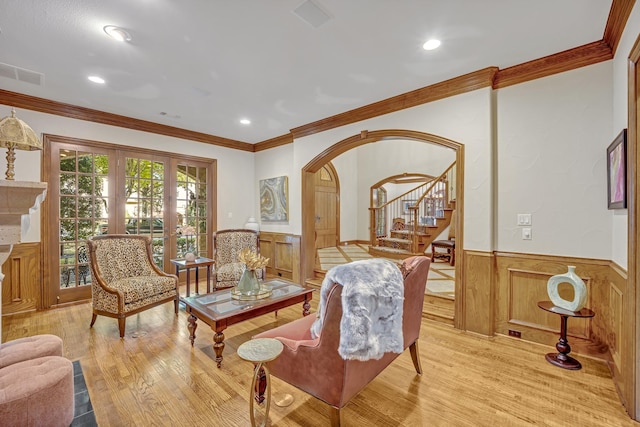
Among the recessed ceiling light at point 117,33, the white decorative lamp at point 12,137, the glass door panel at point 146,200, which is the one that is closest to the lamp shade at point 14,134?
the white decorative lamp at point 12,137

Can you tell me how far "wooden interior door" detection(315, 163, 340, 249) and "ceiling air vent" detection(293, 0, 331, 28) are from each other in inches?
207

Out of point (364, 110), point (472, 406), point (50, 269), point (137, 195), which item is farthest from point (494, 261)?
point (50, 269)

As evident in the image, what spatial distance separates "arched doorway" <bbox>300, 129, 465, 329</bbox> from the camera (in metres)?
3.20

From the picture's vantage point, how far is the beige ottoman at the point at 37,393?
1.45 meters

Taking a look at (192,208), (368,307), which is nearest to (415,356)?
(368,307)

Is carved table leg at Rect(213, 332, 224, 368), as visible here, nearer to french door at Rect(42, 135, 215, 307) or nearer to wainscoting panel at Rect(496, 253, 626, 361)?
french door at Rect(42, 135, 215, 307)

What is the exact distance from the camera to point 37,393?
60.0 inches

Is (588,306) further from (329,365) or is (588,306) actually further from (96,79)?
(96,79)

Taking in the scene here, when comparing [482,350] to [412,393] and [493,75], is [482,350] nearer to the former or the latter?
[412,393]

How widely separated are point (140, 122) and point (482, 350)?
5661 millimetres

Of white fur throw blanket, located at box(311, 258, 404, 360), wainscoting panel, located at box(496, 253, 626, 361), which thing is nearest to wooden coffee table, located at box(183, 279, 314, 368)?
white fur throw blanket, located at box(311, 258, 404, 360)

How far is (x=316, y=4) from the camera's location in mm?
2049

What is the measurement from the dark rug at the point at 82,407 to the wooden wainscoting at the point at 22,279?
2.29 m

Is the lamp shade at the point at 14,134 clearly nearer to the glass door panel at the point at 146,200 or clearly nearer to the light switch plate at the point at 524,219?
the glass door panel at the point at 146,200
